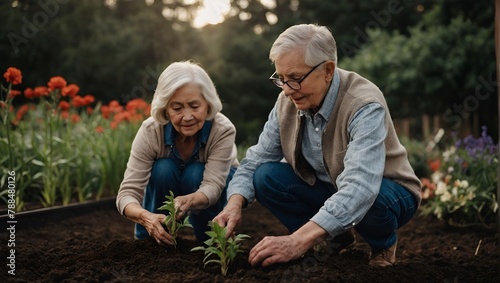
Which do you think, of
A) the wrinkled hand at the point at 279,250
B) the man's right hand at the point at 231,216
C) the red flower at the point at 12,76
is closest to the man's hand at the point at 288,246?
the wrinkled hand at the point at 279,250

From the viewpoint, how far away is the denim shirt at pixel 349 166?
7.03 ft

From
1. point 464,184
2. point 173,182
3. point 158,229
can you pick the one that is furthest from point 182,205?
point 464,184

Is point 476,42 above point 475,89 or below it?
above

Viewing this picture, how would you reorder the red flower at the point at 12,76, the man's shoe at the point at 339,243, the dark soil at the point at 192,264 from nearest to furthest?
the dark soil at the point at 192,264
the man's shoe at the point at 339,243
the red flower at the point at 12,76

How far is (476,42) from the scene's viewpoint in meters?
8.29

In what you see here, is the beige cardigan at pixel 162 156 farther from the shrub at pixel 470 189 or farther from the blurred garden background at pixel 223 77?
the shrub at pixel 470 189

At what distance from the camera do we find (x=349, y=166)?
2234 mm

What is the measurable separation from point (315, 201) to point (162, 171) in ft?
2.76

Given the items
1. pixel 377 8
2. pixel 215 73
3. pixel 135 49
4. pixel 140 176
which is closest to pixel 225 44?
pixel 215 73

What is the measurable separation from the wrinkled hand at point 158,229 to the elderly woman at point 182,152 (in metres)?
0.04

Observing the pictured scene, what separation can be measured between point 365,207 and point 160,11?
16.3 m

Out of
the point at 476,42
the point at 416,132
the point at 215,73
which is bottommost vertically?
the point at 416,132

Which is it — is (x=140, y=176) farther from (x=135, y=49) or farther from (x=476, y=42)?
(x=135, y=49)

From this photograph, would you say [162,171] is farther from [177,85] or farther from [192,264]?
[192,264]
